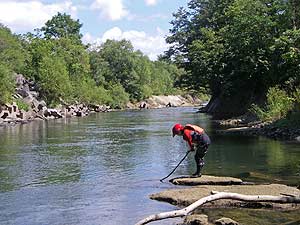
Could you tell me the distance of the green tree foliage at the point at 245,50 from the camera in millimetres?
41781

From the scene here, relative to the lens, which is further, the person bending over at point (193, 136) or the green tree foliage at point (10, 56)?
the green tree foliage at point (10, 56)

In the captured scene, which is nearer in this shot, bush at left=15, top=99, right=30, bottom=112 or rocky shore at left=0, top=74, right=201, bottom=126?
rocky shore at left=0, top=74, right=201, bottom=126

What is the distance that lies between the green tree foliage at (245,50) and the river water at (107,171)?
20.5 feet

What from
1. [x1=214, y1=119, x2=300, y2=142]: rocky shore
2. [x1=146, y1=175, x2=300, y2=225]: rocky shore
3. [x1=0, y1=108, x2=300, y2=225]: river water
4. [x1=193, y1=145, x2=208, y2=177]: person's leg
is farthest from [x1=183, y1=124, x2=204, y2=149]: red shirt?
[x1=214, y1=119, x2=300, y2=142]: rocky shore

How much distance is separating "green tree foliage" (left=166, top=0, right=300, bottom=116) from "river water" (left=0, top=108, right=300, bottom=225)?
245 inches

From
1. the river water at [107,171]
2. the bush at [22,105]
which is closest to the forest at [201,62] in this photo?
the bush at [22,105]

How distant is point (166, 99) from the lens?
139 meters

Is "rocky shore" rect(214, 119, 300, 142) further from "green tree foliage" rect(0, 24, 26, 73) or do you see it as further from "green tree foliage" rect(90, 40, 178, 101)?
"green tree foliage" rect(90, 40, 178, 101)

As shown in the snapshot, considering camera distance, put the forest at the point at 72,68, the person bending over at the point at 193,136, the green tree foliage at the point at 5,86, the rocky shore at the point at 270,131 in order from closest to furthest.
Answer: the person bending over at the point at 193,136 → the rocky shore at the point at 270,131 → the green tree foliage at the point at 5,86 → the forest at the point at 72,68

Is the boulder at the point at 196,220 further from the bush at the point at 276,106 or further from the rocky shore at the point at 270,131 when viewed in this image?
the bush at the point at 276,106

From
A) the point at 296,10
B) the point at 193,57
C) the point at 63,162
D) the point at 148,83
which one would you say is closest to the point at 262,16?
the point at 296,10

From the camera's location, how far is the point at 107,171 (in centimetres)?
2198

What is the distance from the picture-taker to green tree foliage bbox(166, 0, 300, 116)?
41.8 m

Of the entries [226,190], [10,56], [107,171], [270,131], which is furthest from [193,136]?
[10,56]
